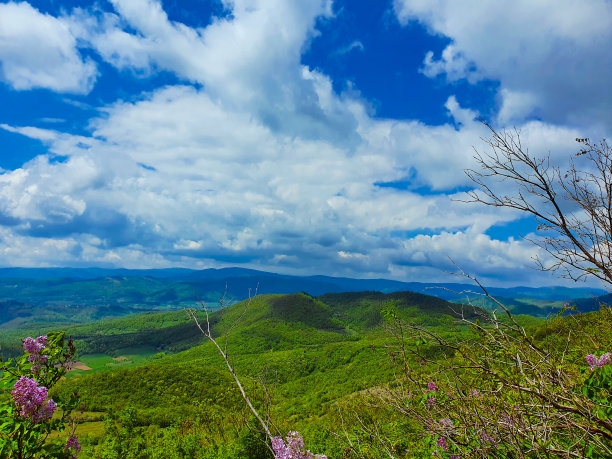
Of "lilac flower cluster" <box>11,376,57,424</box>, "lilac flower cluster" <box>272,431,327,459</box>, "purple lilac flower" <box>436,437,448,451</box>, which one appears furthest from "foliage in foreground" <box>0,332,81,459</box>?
"purple lilac flower" <box>436,437,448,451</box>

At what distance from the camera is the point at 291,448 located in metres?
3.15

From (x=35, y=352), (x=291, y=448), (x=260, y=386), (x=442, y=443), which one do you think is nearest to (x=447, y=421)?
(x=442, y=443)

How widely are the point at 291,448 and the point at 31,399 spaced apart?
119 inches

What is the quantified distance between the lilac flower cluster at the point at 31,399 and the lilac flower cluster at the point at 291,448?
9.08ft

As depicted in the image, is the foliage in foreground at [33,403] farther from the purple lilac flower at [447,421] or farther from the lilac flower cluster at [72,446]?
the purple lilac flower at [447,421]

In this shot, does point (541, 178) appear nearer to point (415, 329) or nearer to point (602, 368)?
point (602, 368)

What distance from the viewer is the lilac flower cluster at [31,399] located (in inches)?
136

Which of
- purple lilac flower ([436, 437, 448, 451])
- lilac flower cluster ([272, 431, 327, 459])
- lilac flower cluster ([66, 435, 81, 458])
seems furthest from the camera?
lilac flower cluster ([66, 435, 81, 458])

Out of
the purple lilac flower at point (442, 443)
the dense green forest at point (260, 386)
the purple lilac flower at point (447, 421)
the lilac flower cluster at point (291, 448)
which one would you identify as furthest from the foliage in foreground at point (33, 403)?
the purple lilac flower at point (442, 443)

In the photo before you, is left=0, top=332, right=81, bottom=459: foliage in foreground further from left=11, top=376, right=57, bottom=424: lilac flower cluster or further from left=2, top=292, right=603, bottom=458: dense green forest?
left=2, top=292, right=603, bottom=458: dense green forest

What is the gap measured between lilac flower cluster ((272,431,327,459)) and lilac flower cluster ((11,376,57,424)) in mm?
2768

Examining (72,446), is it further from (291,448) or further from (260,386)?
(291,448)

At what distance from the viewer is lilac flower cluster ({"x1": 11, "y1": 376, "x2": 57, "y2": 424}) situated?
3.47 m

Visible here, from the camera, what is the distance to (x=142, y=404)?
41344 mm
